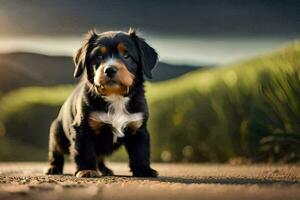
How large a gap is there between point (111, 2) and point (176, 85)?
1524 millimetres

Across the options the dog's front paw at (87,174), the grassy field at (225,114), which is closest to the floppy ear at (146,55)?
the dog's front paw at (87,174)

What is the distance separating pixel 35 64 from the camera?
747cm

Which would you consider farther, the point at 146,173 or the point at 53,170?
the point at 53,170

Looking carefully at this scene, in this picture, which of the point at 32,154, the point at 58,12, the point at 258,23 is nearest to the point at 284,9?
the point at 258,23

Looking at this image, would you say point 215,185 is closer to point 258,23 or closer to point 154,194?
point 154,194

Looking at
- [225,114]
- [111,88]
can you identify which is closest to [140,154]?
[111,88]

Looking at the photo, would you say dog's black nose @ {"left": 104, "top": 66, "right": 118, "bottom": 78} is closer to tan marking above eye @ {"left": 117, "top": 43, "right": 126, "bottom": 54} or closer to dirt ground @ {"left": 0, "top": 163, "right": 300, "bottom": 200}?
tan marking above eye @ {"left": 117, "top": 43, "right": 126, "bottom": 54}

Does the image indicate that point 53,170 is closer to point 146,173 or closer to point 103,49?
point 146,173

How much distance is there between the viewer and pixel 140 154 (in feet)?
15.1

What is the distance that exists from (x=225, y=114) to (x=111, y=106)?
7.89ft

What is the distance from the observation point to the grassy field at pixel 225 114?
6.34 meters

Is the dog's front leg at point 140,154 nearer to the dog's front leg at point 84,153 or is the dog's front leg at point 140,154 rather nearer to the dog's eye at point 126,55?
the dog's front leg at point 84,153

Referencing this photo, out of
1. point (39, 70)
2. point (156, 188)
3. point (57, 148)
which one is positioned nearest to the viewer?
point (156, 188)

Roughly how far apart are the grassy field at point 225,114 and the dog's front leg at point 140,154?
1935 mm
